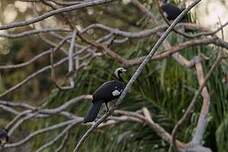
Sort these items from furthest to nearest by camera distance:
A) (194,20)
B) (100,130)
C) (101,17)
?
(101,17) < (100,130) < (194,20)

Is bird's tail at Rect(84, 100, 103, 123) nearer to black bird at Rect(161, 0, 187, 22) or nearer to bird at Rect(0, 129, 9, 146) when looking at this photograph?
bird at Rect(0, 129, 9, 146)

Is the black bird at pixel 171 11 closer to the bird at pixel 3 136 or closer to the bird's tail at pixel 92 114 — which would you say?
the bird at pixel 3 136

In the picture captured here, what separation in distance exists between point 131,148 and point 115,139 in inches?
4.6

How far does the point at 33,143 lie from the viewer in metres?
4.37

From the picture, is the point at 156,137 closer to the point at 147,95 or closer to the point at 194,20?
the point at 147,95

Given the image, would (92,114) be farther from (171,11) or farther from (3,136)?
(171,11)

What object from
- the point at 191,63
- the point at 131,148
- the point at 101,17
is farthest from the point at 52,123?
the point at 101,17

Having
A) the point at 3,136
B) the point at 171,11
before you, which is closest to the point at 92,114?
the point at 3,136

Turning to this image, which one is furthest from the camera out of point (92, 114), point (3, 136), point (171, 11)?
point (171, 11)

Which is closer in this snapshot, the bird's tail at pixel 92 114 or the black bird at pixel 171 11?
the bird's tail at pixel 92 114

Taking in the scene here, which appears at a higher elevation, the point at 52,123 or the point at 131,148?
the point at 52,123

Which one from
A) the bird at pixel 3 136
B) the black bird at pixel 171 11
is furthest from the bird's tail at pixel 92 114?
the black bird at pixel 171 11

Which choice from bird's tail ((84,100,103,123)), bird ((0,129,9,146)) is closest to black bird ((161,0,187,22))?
bird ((0,129,9,146))

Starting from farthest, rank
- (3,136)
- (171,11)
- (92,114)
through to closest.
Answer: (171,11)
(3,136)
(92,114)
